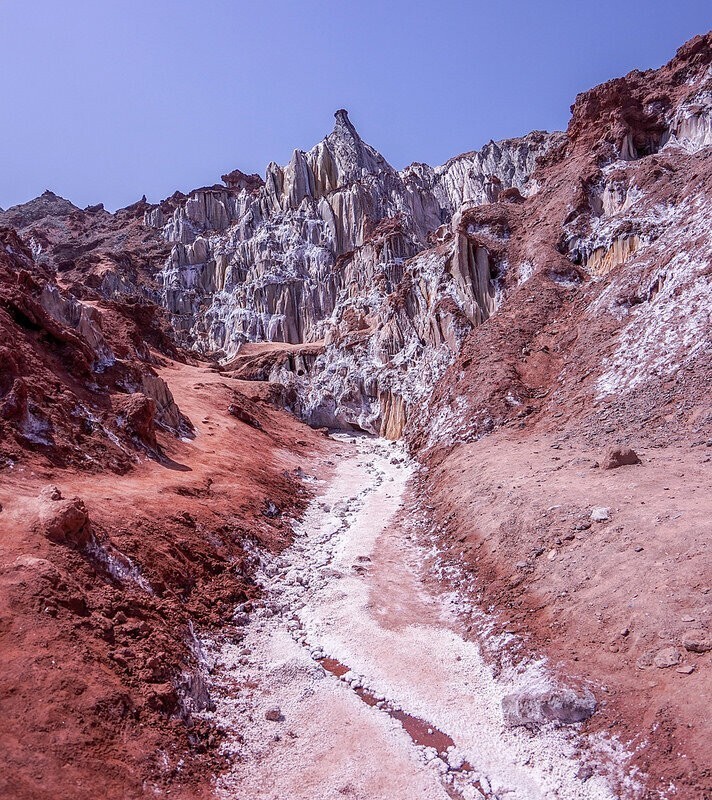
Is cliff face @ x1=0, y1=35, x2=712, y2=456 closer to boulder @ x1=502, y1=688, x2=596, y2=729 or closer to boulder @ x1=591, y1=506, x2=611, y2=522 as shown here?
boulder @ x1=591, y1=506, x2=611, y2=522

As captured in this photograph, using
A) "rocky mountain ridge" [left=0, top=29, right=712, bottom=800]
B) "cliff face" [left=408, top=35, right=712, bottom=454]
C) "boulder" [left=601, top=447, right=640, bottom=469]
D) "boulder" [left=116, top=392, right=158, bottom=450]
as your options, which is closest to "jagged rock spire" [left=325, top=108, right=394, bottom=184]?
"rocky mountain ridge" [left=0, top=29, right=712, bottom=800]

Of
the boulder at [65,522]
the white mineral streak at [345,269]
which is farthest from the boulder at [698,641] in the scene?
the white mineral streak at [345,269]

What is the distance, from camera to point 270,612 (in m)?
11.1

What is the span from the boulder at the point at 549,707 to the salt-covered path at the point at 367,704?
186 millimetres

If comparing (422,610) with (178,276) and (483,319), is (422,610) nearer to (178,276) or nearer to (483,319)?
(483,319)

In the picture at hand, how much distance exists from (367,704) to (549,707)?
2.88 metres

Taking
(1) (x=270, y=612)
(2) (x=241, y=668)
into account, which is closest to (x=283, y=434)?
(1) (x=270, y=612)

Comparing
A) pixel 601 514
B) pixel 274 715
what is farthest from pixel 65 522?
pixel 601 514

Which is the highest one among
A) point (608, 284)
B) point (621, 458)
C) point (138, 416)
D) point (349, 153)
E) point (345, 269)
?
point (349, 153)

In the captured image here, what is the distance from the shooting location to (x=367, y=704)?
8031 mm

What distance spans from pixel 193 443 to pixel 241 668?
15.3 metres

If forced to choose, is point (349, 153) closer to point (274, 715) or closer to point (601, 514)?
point (601, 514)

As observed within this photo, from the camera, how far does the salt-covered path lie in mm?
6371

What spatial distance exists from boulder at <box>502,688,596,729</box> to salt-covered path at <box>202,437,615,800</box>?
0.61ft
